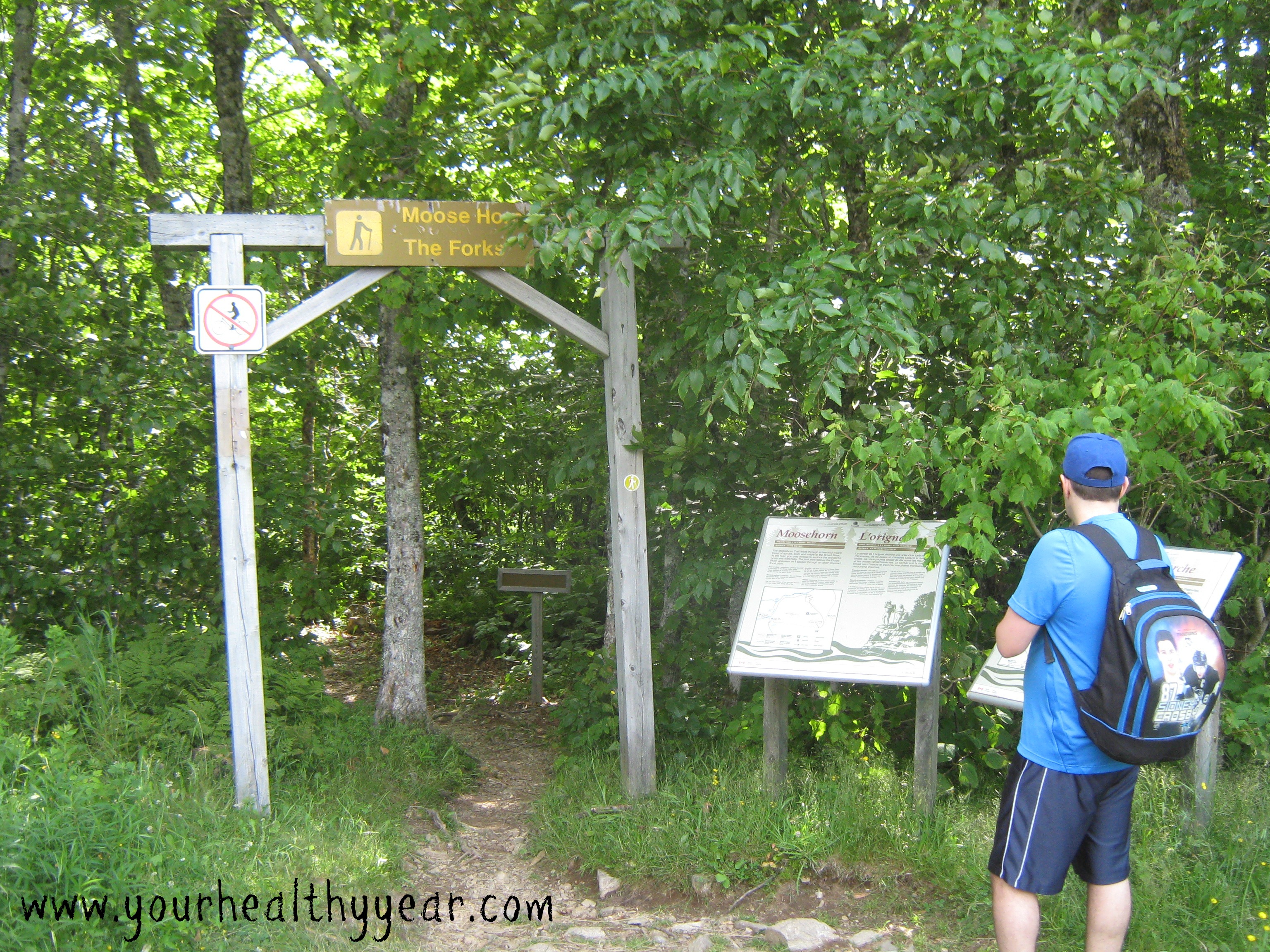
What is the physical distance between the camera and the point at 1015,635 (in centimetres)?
284

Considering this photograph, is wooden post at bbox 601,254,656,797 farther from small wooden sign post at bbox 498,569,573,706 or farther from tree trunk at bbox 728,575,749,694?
small wooden sign post at bbox 498,569,573,706

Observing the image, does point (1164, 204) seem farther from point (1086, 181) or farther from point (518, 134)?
point (518, 134)

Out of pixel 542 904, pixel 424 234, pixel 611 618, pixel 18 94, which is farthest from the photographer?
pixel 611 618

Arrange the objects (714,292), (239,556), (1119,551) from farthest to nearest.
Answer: (714,292), (239,556), (1119,551)

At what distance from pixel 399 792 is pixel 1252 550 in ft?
15.6

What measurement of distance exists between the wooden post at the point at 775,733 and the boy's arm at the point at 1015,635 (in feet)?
6.45

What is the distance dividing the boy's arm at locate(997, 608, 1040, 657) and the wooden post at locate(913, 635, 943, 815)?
1541 millimetres

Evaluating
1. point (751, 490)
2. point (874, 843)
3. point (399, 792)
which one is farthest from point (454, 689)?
point (874, 843)

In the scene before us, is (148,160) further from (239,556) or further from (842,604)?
(842,604)

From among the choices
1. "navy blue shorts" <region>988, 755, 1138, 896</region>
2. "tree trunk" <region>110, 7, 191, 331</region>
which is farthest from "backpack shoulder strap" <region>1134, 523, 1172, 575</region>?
"tree trunk" <region>110, 7, 191, 331</region>

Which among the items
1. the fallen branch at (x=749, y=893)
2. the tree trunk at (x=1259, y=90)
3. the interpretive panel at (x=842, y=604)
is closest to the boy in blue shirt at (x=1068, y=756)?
the interpretive panel at (x=842, y=604)

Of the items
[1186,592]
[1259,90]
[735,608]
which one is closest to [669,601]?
[735,608]

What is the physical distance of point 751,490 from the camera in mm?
5715

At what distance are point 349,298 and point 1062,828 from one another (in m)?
4.03
